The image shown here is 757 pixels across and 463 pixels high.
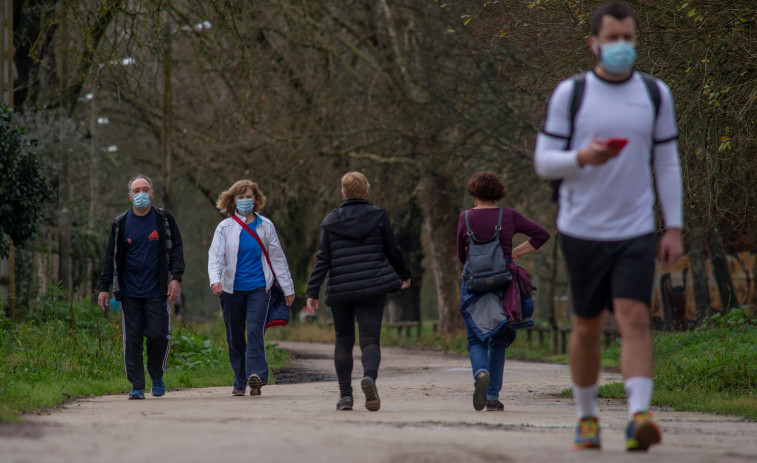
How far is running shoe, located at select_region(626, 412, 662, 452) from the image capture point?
504 cm

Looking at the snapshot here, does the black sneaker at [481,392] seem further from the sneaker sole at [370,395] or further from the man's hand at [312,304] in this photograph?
the man's hand at [312,304]

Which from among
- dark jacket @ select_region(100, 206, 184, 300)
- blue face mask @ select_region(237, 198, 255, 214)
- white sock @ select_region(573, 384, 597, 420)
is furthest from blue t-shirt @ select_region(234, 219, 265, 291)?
white sock @ select_region(573, 384, 597, 420)

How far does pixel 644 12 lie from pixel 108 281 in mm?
5442

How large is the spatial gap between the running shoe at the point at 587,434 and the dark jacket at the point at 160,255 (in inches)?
203

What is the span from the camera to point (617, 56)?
543 cm

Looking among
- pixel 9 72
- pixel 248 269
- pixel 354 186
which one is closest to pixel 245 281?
pixel 248 269

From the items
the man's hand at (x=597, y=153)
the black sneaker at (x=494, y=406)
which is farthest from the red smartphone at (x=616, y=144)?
the black sneaker at (x=494, y=406)

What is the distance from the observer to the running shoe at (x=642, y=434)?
5039mm

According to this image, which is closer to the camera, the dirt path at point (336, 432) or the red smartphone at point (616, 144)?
the dirt path at point (336, 432)

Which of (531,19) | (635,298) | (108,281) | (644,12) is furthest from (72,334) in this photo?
A: (635,298)

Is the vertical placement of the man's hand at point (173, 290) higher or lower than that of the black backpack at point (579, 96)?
lower

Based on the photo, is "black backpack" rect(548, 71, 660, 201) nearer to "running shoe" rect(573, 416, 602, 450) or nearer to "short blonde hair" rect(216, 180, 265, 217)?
"running shoe" rect(573, 416, 602, 450)

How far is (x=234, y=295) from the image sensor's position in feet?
32.9

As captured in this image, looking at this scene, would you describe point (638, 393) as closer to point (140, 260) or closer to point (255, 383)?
point (255, 383)
